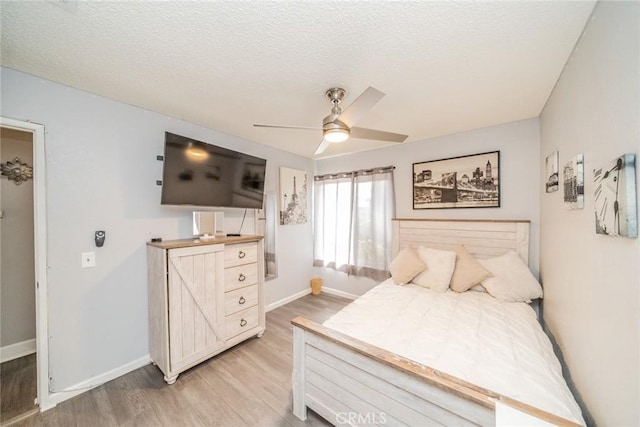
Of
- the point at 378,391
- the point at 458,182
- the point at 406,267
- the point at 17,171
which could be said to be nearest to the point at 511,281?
the point at 406,267

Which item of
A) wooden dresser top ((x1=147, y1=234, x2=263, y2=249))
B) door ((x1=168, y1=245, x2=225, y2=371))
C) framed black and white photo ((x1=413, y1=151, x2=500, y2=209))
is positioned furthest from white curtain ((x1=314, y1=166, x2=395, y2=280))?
door ((x1=168, y1=245, x2=225, y2=371))

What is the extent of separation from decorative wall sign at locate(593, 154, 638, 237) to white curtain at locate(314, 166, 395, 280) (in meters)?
2.43

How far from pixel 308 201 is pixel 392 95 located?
2489mm

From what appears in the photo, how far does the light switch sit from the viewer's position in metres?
1.90

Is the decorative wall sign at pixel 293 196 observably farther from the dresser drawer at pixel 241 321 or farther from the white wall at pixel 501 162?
the dresser drawer at pixel 241 321

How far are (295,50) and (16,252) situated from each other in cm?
353

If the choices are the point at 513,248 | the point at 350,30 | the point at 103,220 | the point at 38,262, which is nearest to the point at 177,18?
the point at 350,30

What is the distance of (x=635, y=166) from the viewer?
0.80 m

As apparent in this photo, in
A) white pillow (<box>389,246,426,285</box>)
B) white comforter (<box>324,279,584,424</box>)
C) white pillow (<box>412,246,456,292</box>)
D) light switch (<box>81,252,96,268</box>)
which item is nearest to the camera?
white comforter (<box>324,279,584,424</box>)

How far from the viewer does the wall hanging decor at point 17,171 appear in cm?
230

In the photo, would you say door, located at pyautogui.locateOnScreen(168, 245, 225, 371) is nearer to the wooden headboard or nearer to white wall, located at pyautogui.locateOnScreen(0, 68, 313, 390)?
white wall, located at pyautogui.locateOnScreen(0, 68, 313, 390)

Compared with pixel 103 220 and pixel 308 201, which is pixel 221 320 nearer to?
pixel 103 220

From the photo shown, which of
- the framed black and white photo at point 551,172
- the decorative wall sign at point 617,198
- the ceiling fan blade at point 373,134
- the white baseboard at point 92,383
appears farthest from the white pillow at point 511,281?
the white baseboard at point 92,383

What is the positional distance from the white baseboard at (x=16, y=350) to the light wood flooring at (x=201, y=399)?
123 cm
